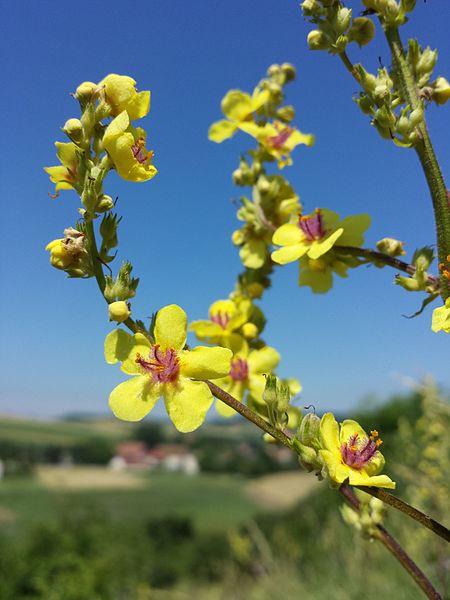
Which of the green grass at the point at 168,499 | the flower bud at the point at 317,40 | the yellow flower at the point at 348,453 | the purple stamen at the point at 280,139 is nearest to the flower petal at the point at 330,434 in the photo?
the yellow flower at the point at 348,453

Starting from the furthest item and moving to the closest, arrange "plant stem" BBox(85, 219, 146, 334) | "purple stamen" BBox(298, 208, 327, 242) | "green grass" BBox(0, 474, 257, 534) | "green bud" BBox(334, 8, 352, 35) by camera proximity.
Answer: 1. "green grass" BBox(0, 474, 257, 534)
2. "purple stamen" BBox(298, 208, 327, 242)
3. "green bud" BBox(334, 8, 352, 35)
4. "plant stem" BBox(85, 219, 146, 334)

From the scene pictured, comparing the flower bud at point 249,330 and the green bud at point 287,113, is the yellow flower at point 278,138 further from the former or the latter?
the flower bud at point 249,330

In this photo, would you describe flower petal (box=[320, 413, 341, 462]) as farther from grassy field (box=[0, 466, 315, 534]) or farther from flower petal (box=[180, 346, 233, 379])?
grassy field (box=[0, 466, 315, 534])

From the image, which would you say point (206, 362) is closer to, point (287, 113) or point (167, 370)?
point (167, 370)

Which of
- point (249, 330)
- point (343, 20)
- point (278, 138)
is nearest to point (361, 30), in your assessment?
point (343, 20)

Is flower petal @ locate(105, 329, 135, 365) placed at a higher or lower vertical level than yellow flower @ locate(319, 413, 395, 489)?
higher

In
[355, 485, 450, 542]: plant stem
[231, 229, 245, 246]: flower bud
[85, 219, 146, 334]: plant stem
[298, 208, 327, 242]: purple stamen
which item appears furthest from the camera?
[231, 229, 245, 246]: flower bud

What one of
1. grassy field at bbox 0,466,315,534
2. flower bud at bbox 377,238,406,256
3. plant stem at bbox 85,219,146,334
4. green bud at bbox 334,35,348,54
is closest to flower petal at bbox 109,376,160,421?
plant stem at bbox 85,219,146,334

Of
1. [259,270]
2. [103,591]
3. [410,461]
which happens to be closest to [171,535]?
[103,591]
